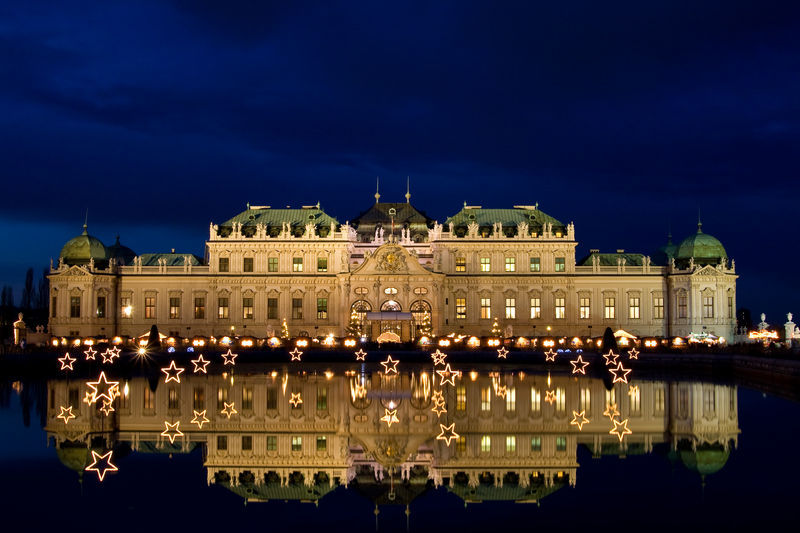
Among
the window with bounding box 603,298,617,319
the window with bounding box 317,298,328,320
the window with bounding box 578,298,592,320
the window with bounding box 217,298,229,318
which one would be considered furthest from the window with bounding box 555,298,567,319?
the window with bounding box 217,298,229,318

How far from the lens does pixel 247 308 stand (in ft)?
323

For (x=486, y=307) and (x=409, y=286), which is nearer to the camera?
(x=409, y=286)

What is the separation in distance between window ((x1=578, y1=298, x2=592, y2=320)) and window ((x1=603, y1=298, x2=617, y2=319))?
167 cm

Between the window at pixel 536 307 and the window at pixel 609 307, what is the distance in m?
7.18

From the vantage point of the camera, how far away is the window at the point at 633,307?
97938 mm

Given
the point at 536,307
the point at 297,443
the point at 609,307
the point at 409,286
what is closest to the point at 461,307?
the point at 409,286

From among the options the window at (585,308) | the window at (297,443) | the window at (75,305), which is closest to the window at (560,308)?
the window at (585,308)

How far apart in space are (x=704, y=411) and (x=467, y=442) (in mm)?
14954

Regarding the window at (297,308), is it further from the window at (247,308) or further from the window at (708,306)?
the window at (708,306)

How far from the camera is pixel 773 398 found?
1861 inches

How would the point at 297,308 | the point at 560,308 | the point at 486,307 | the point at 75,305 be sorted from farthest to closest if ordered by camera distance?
the point at 297,308 → the point at 560,308 → the point at 75,305 → the point at 486,307

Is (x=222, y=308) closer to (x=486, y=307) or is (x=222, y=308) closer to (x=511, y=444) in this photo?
(x=486, y=307)

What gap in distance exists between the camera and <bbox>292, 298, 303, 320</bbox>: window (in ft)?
322

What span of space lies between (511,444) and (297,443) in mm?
7483
